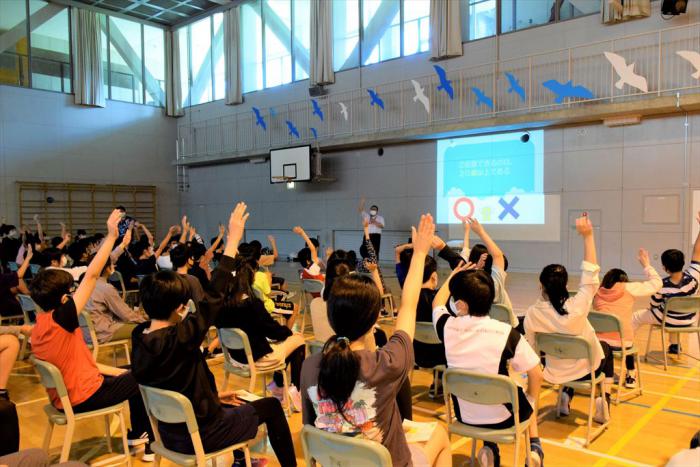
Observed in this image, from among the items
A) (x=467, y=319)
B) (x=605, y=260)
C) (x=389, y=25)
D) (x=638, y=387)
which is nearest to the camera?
(x=467, y=319)

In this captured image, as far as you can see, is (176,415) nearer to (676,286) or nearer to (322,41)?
(676,286)

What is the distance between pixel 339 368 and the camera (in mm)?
1740

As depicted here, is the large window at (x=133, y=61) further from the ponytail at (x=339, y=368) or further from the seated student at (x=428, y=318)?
the ponytail at (x=339, y=368)

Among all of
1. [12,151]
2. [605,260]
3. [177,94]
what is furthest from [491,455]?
[177,94]

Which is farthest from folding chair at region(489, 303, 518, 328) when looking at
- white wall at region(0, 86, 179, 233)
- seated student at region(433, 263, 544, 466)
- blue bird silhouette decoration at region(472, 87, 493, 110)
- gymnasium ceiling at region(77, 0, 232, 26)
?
gymnasium ceiling at region(77, 0, 232, 26)

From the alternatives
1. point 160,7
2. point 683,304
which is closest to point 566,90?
point 683,304

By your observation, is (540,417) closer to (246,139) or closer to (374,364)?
(374,364)

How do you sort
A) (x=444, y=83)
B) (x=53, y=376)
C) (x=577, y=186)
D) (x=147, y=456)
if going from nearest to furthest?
(x=53, y=376)
(x=147, y=456)
(x=577, y=186)
(x=444, y=83)

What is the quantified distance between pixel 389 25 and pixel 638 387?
11.5m

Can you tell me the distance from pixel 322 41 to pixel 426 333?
40.4 feet

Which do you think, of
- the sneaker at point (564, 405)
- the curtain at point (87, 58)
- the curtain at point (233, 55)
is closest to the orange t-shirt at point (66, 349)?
the sneaker at point (564, 405)

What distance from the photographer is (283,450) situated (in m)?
2.65

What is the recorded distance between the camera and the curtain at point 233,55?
16.5m

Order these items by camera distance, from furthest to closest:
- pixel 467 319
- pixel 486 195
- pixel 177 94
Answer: pixel 177 94
pixel 486 195
pixel 467 319
